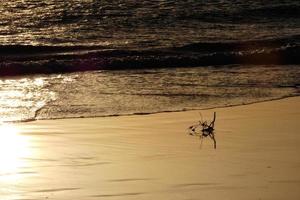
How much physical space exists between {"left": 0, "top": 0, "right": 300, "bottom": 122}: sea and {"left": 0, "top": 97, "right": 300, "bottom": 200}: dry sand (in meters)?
0.84

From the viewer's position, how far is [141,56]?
627 inches

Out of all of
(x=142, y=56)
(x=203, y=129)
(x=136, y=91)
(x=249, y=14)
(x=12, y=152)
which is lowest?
(x=12, y=152)

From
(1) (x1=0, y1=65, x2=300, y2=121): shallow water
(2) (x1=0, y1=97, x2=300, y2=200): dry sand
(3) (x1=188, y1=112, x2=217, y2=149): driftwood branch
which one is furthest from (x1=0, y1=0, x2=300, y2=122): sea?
(3) (x1=188, y1=112, x2=217, y2=149): driftwood branch

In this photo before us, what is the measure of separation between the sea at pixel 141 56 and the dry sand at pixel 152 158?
84 cm

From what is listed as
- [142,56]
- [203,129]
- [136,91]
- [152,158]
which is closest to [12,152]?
[152,158]

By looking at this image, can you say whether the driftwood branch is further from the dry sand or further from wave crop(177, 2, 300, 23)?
wave crop(177, 2, 300, 23)

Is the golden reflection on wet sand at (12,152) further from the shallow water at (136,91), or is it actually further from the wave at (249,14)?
the wave at (249,14)

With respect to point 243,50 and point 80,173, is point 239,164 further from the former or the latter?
point 243,50

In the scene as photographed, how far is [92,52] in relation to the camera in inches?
661

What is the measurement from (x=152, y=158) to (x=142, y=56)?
30.6 feet

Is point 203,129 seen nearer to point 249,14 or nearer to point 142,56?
point 142,56

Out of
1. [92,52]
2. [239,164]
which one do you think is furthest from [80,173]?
[92,52]

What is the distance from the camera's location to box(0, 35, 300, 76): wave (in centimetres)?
1466

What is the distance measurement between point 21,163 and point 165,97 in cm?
398
